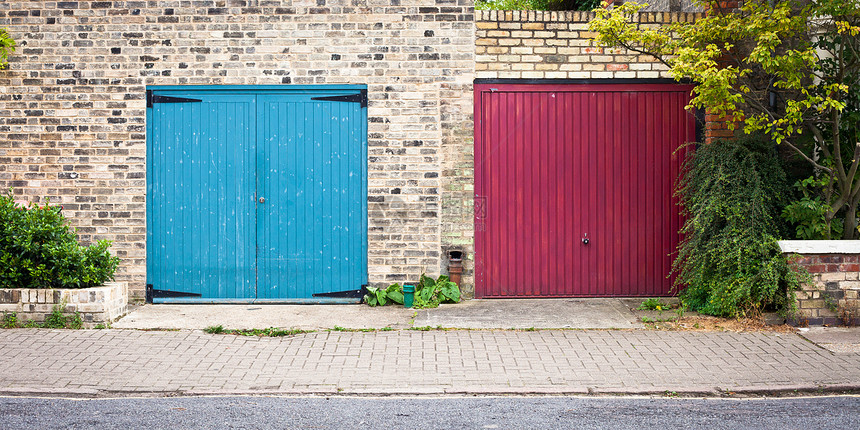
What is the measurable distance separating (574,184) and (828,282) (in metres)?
2.79

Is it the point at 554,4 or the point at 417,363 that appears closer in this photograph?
the point at 417,363

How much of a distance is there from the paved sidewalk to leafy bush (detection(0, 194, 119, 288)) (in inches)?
21.1

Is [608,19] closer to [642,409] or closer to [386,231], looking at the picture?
[386,231]

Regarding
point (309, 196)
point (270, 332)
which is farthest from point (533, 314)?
point (309, 196)

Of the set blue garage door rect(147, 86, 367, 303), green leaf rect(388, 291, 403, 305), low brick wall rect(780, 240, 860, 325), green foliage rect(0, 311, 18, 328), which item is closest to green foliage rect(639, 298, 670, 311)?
low brick wall rect(780, 240, 860, 325)

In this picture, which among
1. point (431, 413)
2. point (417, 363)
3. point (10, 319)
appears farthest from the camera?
point (10, 319)

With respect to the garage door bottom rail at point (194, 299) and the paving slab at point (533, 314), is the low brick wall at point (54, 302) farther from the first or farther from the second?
the paving slab at point (533, 314)

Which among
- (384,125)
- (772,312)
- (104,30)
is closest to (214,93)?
(104,30)

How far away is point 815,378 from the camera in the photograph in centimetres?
522

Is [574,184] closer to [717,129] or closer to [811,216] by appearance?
[717,129]

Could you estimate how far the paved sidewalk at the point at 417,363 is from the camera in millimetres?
5043

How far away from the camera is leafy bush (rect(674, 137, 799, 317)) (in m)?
6.86

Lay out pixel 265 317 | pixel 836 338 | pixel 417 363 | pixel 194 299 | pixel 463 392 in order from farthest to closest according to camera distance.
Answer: pixel 194 299, pixel 265 317, pixel 836 338, pixel 417 363, pixel 463 392

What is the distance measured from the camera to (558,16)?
8.09m
